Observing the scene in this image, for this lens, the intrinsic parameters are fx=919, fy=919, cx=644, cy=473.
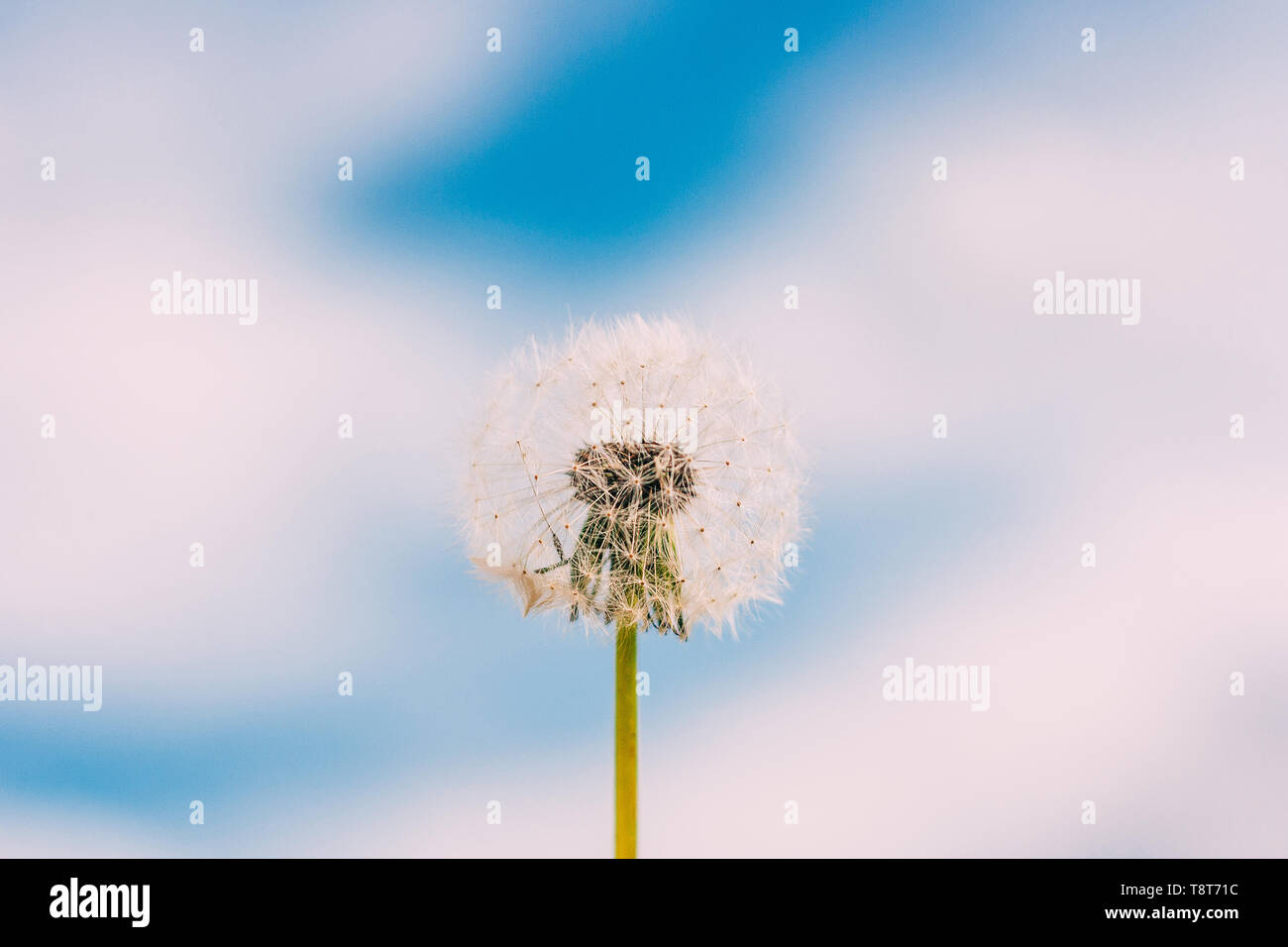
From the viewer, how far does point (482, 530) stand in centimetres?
906

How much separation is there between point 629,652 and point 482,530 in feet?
6.45

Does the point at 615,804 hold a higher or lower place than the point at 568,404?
lower

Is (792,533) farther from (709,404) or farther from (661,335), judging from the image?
(661,335)

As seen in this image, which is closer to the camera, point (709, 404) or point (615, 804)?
point (615, 804)

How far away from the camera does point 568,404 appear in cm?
914

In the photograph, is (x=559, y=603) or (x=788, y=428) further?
(x=788, y=428)

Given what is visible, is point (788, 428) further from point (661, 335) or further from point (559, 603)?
point (559, 603)
